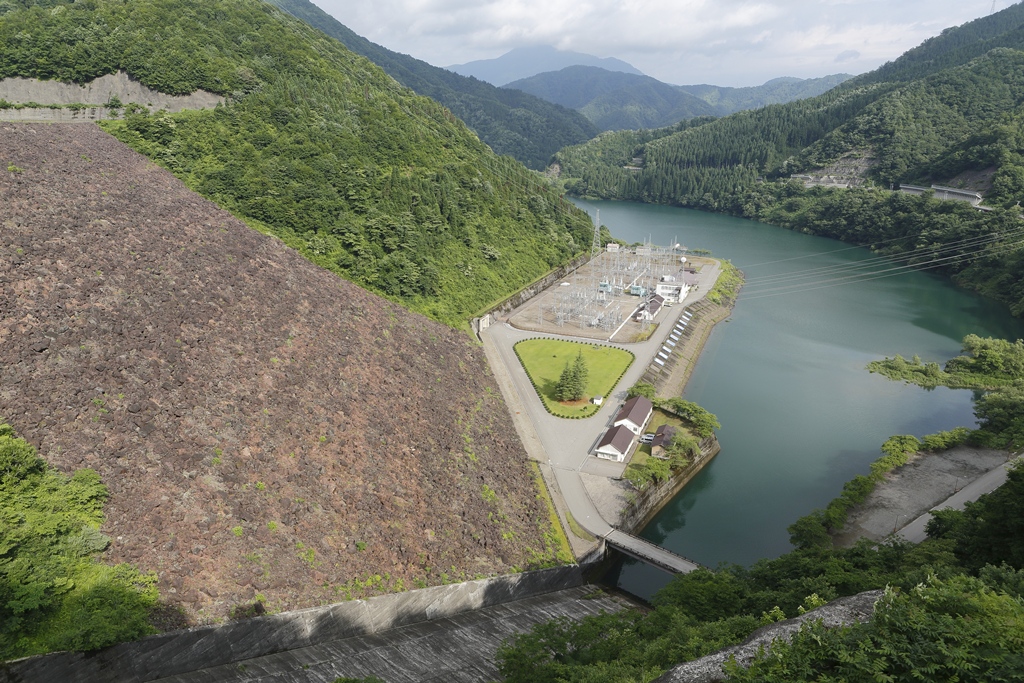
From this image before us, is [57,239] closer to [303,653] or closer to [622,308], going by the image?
[303,653]

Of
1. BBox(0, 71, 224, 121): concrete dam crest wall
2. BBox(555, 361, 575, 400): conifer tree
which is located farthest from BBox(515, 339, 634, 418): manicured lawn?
BBox(0, 71, 224, 121): concrete dam crest wall

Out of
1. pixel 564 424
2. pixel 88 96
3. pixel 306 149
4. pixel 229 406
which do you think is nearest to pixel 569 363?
pixel 564 424

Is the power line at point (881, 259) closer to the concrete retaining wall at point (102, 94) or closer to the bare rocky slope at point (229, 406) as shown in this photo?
the bare rocky slope at point (229, 406)

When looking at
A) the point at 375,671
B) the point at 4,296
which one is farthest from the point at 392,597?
the point at 4,296

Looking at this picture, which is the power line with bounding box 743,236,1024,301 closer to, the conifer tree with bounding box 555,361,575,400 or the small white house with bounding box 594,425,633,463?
the conifer tree with bounding box 555,361,575,400

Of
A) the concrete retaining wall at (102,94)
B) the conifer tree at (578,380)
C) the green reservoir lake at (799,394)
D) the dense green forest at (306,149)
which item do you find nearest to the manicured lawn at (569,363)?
the conifer tree at (578,380)
